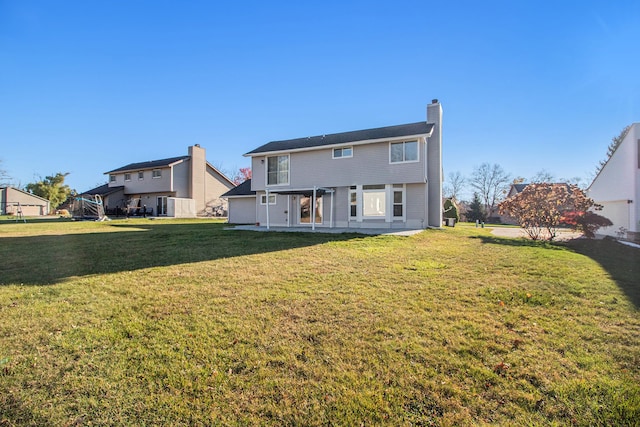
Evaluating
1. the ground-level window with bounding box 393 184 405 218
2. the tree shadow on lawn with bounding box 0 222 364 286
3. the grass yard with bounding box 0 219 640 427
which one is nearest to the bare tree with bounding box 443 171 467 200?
the ground-level window with bounding box 393 184 405 218

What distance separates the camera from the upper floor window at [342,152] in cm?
1720

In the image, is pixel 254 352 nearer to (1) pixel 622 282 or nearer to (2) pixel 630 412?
(2) pixel 630 412

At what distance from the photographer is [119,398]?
2.67 m

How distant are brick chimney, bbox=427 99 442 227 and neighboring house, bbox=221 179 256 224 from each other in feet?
43.4

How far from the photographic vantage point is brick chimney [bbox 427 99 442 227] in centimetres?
1748

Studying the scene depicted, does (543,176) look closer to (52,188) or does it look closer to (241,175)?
(241,175)

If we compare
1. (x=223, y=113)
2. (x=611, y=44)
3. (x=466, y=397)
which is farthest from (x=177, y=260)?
(x=223, y=113)

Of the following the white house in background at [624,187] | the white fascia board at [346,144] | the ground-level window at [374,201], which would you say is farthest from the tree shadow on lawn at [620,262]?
the ground-level window at [374,201]

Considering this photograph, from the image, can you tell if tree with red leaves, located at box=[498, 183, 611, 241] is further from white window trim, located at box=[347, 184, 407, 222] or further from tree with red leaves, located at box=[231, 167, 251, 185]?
tree with red leaves, located at box=[231, 167, 251, 185]

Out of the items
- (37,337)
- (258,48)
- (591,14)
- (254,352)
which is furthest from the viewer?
(258,48)

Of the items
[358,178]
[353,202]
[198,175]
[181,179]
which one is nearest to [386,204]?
[353,202]

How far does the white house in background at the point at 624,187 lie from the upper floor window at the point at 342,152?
1289 centimetres

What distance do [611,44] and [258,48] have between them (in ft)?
42.6

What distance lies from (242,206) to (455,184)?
150 ft
